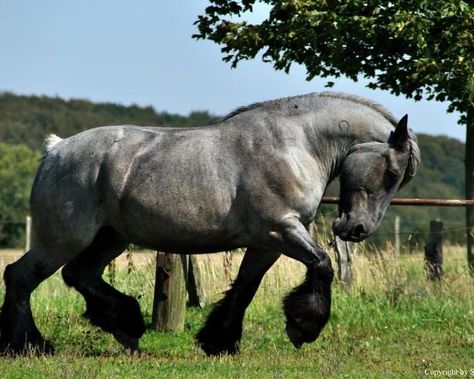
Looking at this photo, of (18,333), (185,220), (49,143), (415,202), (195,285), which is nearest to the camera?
(185,220)

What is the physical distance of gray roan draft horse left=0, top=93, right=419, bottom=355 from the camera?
8812mm

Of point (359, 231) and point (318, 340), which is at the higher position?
point (359, 231)

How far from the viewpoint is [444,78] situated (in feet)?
52.4

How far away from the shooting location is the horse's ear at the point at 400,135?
888cm

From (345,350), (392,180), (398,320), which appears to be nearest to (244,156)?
(392,180)

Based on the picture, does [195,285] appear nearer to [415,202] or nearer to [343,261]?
[343,261]

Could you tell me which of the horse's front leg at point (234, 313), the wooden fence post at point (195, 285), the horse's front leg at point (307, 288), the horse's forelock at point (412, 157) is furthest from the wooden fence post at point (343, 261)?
the horse's front leg at point (307, 288)

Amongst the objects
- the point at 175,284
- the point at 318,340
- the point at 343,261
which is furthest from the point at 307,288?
the point at 343,261

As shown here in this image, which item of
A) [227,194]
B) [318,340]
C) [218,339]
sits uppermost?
[227,194]

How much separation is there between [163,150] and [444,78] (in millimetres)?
7876

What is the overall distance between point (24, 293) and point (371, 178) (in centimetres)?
309

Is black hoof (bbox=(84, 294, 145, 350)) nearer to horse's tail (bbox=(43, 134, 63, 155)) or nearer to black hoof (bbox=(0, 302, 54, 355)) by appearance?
black hoof (bbox=(0, 302, 54, 355))

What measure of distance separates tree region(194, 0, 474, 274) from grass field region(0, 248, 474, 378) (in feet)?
9.16

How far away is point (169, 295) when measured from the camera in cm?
1112
